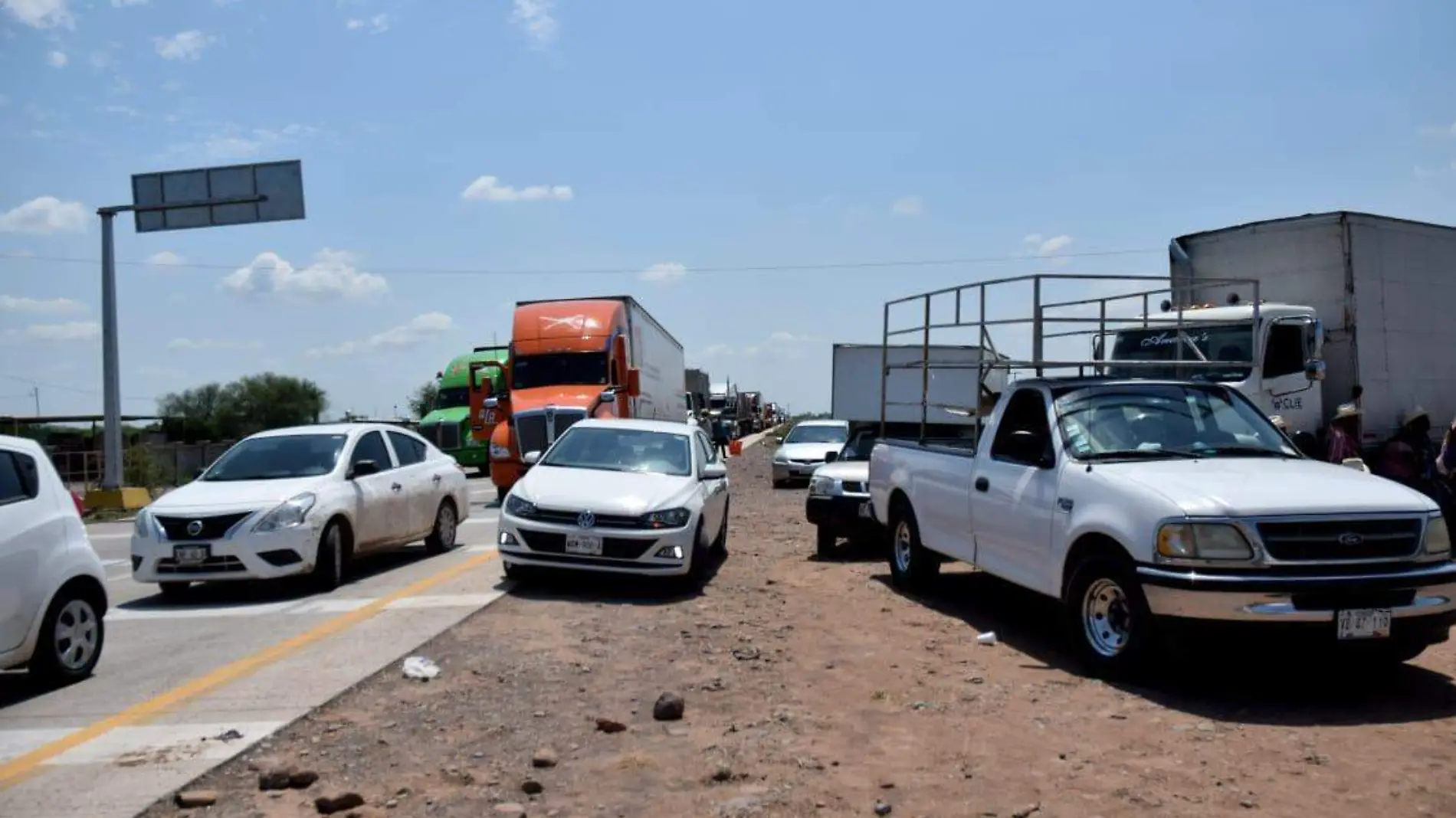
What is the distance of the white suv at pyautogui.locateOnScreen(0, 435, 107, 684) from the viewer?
6824 mm

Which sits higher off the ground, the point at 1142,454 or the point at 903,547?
the point at 1142,454

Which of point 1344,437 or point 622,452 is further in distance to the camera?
point 1344,437

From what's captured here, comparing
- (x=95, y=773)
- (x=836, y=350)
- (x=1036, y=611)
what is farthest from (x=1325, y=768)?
(x=836, y=350)

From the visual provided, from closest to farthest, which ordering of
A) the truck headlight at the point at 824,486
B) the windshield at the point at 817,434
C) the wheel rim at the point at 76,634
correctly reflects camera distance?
the wheel rim at the point at 76,634, the truck headlight at the point at 824,486, the windshield at the point at 817,434

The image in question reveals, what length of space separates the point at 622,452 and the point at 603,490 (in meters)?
1.25

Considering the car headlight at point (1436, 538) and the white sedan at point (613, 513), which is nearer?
the car headlight at point (1436, 538)

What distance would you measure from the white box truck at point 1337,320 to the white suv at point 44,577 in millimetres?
10928

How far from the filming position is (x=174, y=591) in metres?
11.1

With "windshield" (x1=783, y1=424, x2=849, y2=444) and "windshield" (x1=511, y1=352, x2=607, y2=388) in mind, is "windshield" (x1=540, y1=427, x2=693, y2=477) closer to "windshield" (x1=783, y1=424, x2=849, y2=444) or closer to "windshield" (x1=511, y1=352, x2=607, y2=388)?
"windshield" (x1=511, y1=352, x2=607, y2=388)

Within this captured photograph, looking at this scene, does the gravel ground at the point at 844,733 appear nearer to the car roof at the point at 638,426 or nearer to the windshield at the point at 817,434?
the car roof at the point at 638,426

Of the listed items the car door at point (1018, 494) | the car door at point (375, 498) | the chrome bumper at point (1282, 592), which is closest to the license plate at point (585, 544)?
the car door at point (375, 498)

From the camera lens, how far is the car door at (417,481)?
43.1 feet

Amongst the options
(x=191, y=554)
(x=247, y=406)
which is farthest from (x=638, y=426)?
(x=247, y=406)

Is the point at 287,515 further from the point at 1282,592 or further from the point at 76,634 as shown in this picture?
the point at 1282,592
